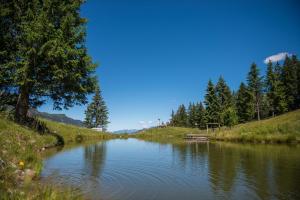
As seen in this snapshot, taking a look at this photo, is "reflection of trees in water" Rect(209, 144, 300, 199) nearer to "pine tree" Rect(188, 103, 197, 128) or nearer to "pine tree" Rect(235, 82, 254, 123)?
"pine tree" Rect(235, 82, 254, 123)

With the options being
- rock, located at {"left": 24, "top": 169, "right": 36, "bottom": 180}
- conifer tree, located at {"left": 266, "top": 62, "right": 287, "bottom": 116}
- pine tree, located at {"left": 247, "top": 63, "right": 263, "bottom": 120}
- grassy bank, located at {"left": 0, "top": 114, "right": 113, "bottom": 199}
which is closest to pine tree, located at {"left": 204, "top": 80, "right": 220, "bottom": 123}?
pine tree, located at {"left": 247, "top": 63, "right": 263, "bottom": 120}

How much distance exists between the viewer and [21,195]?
277 inches

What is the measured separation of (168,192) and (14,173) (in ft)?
21.1

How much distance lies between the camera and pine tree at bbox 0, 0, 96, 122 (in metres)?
22.5

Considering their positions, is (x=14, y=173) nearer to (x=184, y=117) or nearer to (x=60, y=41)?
(x=60, y=41)

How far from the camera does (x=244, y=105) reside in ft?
298

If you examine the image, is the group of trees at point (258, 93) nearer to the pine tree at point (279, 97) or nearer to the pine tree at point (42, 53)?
the pine tree at point (279, 97)

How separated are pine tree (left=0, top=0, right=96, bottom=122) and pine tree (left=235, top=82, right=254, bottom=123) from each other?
238 feet

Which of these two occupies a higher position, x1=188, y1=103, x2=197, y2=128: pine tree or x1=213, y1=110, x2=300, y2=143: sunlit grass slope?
x1=188, y1=103, x2=197, y2=128: pine tree

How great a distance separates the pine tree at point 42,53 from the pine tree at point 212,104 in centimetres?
5163

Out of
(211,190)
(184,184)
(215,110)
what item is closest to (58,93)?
(184,184)

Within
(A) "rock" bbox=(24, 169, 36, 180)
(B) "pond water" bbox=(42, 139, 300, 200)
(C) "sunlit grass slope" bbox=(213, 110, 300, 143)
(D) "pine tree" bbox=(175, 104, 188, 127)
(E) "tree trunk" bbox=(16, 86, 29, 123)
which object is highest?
(D) "pine tree" bbox=(175, 104, 188, 127)

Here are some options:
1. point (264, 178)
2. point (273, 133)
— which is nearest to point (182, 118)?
point (273, 133)

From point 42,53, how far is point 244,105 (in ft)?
266
